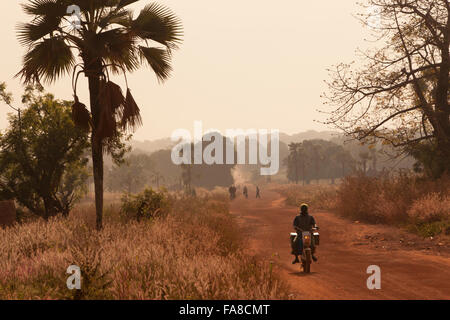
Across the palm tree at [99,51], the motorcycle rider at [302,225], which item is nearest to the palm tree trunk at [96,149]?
the palm tree at [99,51]

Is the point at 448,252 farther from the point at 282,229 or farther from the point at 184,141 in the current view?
the point at 184,141

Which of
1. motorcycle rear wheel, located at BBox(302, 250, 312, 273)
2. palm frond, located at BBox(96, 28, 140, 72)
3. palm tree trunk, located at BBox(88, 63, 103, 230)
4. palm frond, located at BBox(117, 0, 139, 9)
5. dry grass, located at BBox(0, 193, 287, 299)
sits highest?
palm frond, located at BBox(117, 0, 139, 9)

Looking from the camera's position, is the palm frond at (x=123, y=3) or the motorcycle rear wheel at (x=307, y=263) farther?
the palm frond at (x=123, y=3)

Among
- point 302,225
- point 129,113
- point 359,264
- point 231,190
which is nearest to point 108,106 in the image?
point 129,113

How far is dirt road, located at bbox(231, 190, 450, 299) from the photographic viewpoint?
695cm

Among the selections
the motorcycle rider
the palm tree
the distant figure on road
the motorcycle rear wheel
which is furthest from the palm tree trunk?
the distant figure on road

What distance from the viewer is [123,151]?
17922 millimetres

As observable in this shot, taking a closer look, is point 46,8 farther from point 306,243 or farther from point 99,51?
point 306,243

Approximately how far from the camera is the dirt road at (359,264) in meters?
6.95

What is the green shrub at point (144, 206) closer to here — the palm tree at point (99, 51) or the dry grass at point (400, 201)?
the palm tree at point (99, 51)

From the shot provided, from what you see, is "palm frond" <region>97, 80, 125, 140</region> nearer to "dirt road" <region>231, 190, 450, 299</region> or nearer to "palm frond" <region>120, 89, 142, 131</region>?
"palm frond" <region>120, 89, 142, 131</region>

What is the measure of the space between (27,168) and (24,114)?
254cm
